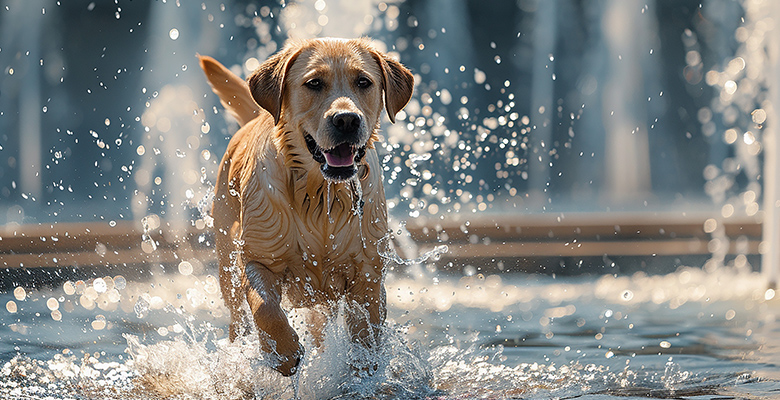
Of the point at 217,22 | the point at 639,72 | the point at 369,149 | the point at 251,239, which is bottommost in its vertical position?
the point at 251,239

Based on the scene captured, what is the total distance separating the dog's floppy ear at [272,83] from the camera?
3.53 m

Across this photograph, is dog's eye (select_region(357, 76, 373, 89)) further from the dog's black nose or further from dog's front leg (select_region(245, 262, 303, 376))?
dog's front leg (select_region(245, 262, 303, 376))

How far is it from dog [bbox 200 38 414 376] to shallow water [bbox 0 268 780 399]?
237mm

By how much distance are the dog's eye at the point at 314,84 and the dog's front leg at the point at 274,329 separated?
2.78ft

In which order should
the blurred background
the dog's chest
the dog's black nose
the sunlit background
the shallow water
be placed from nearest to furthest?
the dog's black nose, the dog's chest, the shallow water, the sunlit background, the blurred background

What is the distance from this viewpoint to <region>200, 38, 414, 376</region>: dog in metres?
3.43

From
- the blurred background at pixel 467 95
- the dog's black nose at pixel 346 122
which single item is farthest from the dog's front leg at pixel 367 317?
the blurred background at pixel 467 95

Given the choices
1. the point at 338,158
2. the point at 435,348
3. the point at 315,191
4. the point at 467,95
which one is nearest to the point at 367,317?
the point at 315,191

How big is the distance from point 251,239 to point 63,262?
4151 mm

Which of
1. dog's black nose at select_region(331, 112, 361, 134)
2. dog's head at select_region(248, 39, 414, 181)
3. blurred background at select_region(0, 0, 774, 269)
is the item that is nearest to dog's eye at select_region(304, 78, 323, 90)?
dog's head at select_region(248, 39, 414, 181)

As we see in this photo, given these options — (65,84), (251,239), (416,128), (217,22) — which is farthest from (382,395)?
(65,84)

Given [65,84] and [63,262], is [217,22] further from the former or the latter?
[63,262]

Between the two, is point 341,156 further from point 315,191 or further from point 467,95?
point 467,95

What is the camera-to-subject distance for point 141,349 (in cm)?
445
